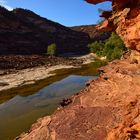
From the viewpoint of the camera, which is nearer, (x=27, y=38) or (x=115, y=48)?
(x=115, y=48)

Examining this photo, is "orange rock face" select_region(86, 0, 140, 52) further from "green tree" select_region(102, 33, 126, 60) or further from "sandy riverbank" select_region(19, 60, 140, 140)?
"green tree" select_region(102, 33, 126, 60)

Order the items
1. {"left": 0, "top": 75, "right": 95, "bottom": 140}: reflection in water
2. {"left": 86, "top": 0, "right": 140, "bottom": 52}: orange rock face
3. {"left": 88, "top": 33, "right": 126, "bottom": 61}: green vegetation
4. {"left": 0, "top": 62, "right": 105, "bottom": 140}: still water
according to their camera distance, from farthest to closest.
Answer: {"left": 88, "top": 33, "right": 126, "bottom": 61}: green vegetation
{"left": 0, "top": 62, "right": 105, "bottom": 140}: still water
{"left": 0, "top": 75, "right": 95, "bottom": 140}: reflection in water
{"left": 86, "top": 0, "right": 140, "bottom": 52}: orange rock face

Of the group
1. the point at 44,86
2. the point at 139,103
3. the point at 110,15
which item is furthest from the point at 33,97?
the point at 139,103

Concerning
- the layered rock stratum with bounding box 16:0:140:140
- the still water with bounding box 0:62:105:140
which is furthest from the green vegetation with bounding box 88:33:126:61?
the layered rock stratum with bounding box 16:0:140:140

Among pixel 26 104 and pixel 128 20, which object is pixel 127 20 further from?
pixel 26 104

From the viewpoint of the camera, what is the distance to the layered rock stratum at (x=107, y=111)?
17.2 metres

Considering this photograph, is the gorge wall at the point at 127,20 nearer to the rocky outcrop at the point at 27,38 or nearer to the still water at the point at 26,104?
the still water at the point at 26,104

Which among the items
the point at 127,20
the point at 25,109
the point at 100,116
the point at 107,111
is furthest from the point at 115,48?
the point at 100,116

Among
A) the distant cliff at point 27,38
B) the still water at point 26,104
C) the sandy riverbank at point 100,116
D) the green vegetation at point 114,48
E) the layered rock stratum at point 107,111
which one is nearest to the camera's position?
the sandy riverbank at point 100,116

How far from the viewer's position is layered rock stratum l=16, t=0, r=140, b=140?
17234mm

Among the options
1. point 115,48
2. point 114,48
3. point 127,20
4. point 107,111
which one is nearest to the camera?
point 107,111

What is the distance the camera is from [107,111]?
1936cm

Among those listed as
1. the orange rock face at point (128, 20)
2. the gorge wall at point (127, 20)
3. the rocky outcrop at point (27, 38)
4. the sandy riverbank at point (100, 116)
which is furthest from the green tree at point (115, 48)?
the sandy riverbank at point (100, 116)

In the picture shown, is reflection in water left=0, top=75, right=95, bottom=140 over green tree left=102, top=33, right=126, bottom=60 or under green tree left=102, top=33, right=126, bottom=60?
under
